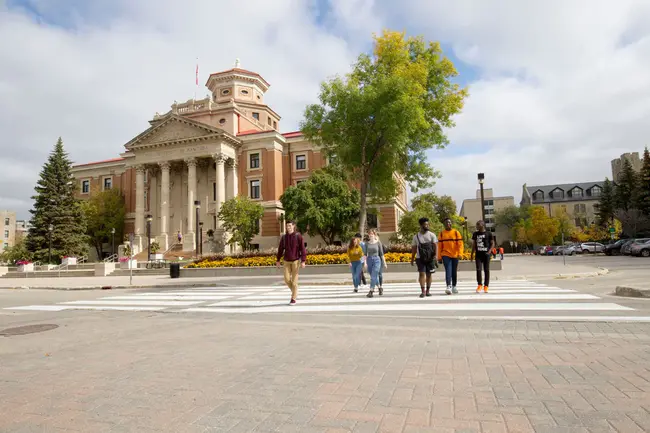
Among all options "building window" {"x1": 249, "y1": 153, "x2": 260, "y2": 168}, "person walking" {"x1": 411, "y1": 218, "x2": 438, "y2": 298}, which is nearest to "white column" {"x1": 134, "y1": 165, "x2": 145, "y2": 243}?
"building window" {"x1": 249, "y1": 153, "x2": 260, "y2": 168}

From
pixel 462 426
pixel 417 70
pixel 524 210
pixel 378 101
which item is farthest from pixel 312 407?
pixel 524 210

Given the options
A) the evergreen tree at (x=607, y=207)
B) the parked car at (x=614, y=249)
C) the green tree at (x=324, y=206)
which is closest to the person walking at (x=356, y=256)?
the green tree at (x=324, y=206)

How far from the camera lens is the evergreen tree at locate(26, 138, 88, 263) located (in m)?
43.0

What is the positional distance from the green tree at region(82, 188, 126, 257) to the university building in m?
1.65

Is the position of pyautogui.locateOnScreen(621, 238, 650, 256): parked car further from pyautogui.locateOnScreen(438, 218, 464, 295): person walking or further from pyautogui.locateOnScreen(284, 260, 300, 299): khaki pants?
pyautogui.locateOnScreen(284, 260, 300, 299): khaki pants

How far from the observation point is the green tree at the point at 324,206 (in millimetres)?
35312

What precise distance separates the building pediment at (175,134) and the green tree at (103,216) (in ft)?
25.0

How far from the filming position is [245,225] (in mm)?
40188

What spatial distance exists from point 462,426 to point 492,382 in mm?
1016

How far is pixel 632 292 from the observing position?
923 centimetres

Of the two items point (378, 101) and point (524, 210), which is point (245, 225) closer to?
point (378, 101)

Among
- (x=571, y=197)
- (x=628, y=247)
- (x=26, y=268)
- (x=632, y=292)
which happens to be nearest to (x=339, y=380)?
(x=632, y=292)

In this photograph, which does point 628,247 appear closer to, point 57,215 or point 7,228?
point 57,215

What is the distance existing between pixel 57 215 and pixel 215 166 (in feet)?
57.2
